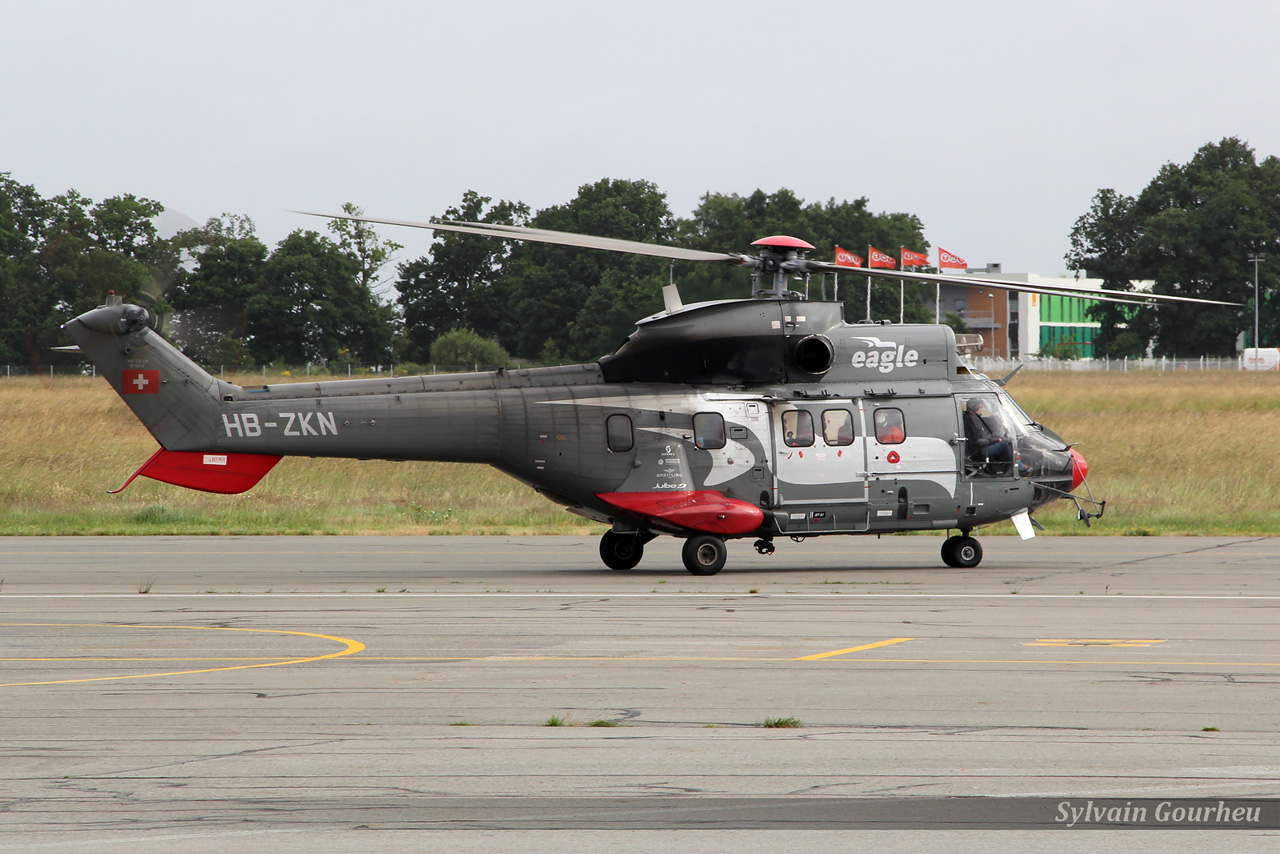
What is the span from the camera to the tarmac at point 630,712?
6207mm

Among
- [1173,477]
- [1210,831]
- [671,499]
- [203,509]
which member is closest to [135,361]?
[671,499]

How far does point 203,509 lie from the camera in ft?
96.0

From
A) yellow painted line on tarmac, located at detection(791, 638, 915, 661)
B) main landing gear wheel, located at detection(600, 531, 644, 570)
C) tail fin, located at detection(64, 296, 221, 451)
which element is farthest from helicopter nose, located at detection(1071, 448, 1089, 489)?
tail fin, located at detection(64, 296, 221, 451)

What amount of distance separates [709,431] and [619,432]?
4.20 ft

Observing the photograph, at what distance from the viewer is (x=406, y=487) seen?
1294 inches

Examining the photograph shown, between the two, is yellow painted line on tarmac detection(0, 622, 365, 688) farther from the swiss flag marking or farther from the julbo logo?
the julbo logo

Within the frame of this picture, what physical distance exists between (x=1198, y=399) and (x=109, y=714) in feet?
157

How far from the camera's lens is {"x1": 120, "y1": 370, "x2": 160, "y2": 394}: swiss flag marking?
17.2 metres

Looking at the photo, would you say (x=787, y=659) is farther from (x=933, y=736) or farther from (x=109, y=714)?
(x=109, y=714)

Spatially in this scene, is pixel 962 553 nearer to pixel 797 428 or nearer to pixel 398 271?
pixel 797 428

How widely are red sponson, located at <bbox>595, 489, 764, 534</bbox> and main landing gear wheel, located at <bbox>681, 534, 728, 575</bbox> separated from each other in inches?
7.7

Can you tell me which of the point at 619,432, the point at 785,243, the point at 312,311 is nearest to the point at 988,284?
the point at 785,243

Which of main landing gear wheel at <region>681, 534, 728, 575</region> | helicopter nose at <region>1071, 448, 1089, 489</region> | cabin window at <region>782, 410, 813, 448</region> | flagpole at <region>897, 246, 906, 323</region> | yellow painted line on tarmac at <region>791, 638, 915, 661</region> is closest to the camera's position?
yellow painted line on tarmac at <region>791, 638, 915, 661</region>

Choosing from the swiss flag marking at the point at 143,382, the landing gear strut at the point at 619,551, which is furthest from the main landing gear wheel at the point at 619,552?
the swiss flag marking at the point at 143,382
